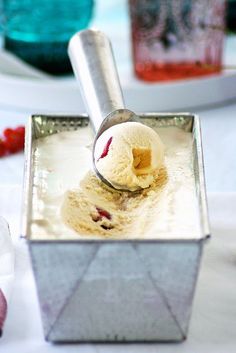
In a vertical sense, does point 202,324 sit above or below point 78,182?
below

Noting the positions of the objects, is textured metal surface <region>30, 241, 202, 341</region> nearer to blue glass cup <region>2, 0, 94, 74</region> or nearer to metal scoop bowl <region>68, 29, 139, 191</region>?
metal scoop bowl <region>68, 29, 139, 191</region>

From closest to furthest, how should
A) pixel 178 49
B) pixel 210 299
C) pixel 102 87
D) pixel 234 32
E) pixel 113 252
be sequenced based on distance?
pixel 113 252 → pixel 210 299 → pixel 102 87 → pixel 178 49 → pixel 234 32

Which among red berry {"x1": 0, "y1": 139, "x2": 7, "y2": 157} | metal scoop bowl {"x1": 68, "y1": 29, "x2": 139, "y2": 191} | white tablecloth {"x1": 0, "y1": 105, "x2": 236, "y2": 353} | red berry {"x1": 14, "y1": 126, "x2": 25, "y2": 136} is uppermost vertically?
metal scoop bowl {"x1": 68, "y1": 29, "x2": 139, "y2": 191}

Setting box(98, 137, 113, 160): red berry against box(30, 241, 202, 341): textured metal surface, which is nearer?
box(30, 241, 202, 341): textured metal surface

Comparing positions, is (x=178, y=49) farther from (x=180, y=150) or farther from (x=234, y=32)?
(x=180, y=150)

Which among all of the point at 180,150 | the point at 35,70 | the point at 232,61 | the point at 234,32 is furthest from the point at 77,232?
the point at 234,32

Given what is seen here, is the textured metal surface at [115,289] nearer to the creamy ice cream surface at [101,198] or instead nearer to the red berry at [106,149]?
the creamy ice cream surface at [101,198]

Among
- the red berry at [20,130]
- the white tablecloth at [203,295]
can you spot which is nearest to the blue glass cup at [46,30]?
the red berry at [20,130]

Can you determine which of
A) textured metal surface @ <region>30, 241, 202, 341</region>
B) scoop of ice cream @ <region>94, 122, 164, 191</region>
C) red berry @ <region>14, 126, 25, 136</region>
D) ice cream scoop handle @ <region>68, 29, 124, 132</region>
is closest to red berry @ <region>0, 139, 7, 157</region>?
red berry @ <region>14, 126, 25, 136</region>

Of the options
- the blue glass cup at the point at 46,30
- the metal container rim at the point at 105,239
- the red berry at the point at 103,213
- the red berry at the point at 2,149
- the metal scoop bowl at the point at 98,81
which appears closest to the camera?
the metal container rim at the point at 105,239
